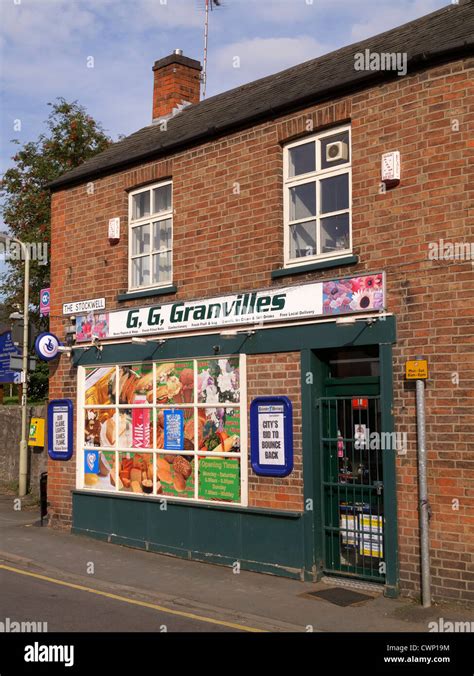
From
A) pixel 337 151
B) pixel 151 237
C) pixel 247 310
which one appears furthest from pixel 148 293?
pixel 337 151

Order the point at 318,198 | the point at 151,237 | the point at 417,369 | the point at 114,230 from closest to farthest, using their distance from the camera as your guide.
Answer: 1. the point at 417,369
2. the point at 318,198
3. the point at 151,237
4. the point at 114,230

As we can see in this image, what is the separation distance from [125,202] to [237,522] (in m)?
5.81

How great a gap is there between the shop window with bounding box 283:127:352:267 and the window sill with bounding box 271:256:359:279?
6.6 inches

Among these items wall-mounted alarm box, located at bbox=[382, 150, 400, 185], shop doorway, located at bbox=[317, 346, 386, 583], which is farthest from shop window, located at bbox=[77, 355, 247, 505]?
wall-mounted alarm box, located at bbox=[382, 150, 400, 185]

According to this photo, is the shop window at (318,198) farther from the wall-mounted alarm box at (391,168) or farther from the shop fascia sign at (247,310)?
the wall-mounted alarm box at (391,168)

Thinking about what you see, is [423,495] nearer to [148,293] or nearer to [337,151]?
[337,151]

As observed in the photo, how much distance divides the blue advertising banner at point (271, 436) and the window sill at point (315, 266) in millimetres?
1682

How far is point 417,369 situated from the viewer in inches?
351

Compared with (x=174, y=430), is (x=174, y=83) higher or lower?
higher

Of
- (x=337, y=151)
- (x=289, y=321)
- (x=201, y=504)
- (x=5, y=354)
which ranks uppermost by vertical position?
(x=337, y=151)

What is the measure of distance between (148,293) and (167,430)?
7.28 feet

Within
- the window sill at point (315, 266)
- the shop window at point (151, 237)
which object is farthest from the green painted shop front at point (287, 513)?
the shop window at point (151, 237)

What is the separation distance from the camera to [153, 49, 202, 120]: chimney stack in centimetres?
1592

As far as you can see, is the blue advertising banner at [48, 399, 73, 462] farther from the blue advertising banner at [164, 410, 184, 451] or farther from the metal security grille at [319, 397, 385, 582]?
the metal security grille at [319, 397, 385, 582]
